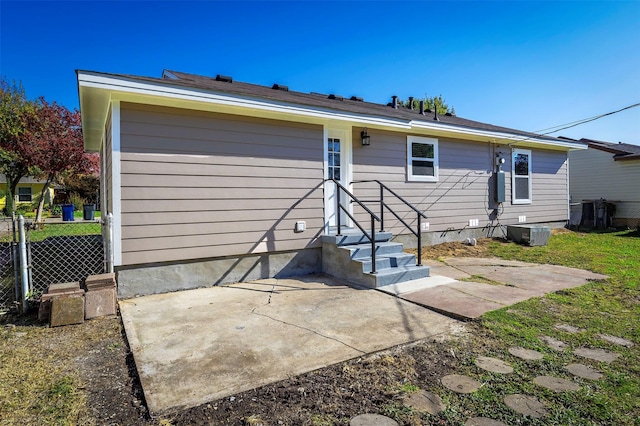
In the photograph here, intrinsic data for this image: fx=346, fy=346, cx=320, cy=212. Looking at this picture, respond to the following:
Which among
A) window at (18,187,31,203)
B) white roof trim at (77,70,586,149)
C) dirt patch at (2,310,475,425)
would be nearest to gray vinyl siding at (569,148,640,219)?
white roof trim at (77,70,586,149)

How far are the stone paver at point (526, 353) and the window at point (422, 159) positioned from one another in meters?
5.07

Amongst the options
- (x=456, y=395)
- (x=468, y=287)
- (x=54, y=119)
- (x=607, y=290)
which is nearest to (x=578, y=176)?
(x=607, y=290)

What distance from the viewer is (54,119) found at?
53.6 feet

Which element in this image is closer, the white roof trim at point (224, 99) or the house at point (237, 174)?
the white roof trim at point (224, 99)

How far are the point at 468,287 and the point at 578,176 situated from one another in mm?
13669

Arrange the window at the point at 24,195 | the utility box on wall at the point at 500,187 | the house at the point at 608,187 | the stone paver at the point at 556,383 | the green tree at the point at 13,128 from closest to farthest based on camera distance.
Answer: the stone paver at the point at 556,383 < the utility box on wall at the point at 500,187 < the house at the point at 608,187 < the green tree at the point at 13,128 < the window at the point at 24,195

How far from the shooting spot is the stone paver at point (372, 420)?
188cm

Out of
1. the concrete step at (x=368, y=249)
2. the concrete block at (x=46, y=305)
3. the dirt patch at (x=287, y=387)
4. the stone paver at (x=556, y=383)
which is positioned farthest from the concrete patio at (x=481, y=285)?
the concrete block at (x=46, y=305)

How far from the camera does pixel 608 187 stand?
13602 mm

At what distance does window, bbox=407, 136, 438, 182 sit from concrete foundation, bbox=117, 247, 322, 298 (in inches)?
121

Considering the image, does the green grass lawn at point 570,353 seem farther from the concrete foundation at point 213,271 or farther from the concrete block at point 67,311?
the concrete block at point 67,311

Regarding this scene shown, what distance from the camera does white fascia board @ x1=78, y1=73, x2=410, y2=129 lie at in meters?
4.14

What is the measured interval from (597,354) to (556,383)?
74cm

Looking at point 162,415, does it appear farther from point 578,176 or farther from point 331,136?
point 578,176
